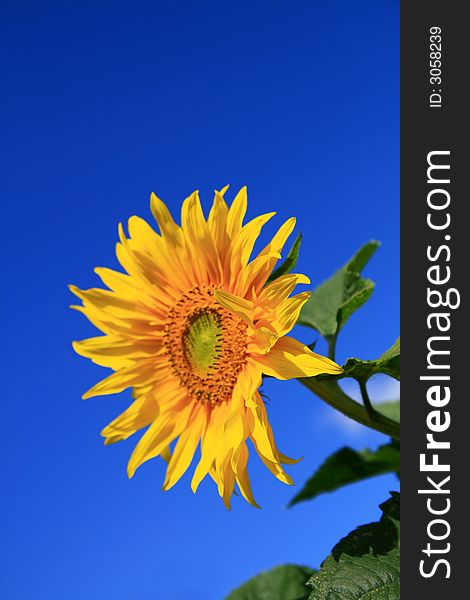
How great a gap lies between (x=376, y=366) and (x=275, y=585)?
5.19ft

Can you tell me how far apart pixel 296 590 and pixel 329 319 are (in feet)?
3.95

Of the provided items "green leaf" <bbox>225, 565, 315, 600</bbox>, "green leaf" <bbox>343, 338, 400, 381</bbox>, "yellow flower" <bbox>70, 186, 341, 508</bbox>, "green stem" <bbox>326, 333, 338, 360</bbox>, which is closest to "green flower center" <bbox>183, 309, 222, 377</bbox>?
"yellow flower" <bbox>70, 186, 341, 508</bbox>

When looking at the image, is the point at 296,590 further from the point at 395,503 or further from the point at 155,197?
the point at 155,197

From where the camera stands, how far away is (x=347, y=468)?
3322 millimetres

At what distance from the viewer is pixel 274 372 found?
2.21 metres

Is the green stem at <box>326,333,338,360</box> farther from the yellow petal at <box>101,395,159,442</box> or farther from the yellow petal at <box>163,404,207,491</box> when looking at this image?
the yellow petal at <box>101,395,159,442</box>

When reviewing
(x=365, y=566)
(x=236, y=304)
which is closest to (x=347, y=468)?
(x=365, y=566)

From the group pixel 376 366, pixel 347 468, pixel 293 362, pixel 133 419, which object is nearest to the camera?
pixel 293 362

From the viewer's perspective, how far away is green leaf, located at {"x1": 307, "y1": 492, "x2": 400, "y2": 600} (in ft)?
7.07

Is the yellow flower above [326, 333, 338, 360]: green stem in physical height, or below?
below

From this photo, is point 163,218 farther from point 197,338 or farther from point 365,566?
point 365,566

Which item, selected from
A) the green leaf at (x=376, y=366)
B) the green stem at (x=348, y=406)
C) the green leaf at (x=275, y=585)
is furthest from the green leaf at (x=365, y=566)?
the green leaf at (x=275, y=585)

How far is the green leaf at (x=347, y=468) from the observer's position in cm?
326

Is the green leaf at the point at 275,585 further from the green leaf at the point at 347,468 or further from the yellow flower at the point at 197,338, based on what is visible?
the yellow flower at the point at 197,338
